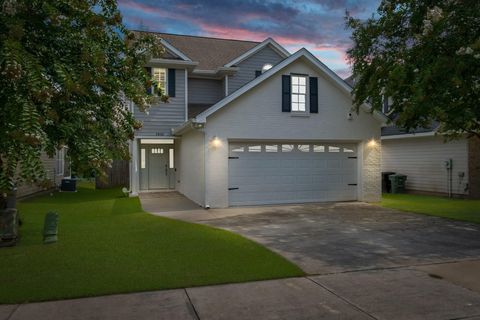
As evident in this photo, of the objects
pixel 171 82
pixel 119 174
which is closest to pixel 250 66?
pixel 171 82

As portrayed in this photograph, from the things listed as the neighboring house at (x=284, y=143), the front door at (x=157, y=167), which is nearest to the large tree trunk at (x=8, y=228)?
the neighboring house at (x=284, y=143)

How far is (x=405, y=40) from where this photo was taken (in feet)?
35.5

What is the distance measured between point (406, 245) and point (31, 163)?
7049 mm

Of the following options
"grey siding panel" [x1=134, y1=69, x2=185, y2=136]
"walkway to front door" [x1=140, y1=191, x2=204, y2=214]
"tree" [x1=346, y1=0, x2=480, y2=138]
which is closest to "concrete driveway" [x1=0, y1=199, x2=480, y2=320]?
"tree" [x1=346, y1=0, x2=480, y2=138]

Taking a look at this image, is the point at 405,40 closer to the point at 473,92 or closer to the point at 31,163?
the point at 473,92

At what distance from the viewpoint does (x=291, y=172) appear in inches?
566

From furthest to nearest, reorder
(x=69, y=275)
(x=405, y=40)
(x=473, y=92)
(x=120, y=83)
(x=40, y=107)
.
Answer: (x=405, y=40) → (x=473, y=92) → (x=69, y=275) → (x=120, y=83) → (x=40, y=107)

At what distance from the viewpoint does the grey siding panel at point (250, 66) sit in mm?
19484

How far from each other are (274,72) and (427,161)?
938cm

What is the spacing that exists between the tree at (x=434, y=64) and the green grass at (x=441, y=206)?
286cm

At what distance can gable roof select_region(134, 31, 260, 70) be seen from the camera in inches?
789

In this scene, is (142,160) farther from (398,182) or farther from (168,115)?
(398,182)

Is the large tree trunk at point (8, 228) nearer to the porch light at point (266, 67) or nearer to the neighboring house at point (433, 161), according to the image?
the neighboring house at point (433, 161)

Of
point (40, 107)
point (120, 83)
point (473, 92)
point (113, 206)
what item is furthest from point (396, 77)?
point (113, 206)
